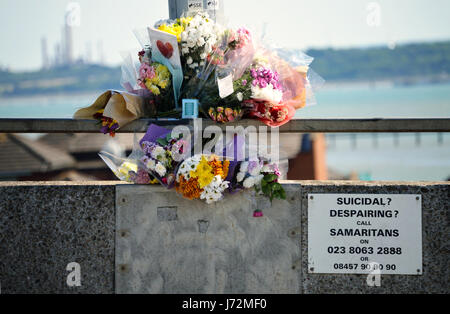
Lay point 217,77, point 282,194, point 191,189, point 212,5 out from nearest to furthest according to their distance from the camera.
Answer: point 191,189
point 282,194
point 217,77
point 212,5

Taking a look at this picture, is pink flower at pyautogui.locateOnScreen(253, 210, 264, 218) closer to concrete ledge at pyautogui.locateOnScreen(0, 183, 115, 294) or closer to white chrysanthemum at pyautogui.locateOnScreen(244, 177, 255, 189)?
white chrysanthemum at pyautogui.locateOnScreen(244, 177, 255, 189)

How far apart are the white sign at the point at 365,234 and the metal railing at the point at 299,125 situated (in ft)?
1.55

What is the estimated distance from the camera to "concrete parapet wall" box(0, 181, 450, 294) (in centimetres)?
414

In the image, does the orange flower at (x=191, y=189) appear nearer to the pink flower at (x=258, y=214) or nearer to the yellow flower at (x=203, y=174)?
the yellow flower at (x=203, y=174)

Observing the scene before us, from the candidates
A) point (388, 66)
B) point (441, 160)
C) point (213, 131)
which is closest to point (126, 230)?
point (213, 131)

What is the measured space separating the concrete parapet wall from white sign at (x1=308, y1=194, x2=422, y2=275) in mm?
50

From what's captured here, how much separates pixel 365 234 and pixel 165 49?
6.25ft

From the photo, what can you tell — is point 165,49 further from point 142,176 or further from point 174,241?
point 174,241

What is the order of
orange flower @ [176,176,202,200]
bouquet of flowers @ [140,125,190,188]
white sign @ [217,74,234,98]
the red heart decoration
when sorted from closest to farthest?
orange flower @ [176,176,202,200]
bouquet of flowers @ [140,125,190,188]
white sign @ [217,74,234,98]
the red heart decoration

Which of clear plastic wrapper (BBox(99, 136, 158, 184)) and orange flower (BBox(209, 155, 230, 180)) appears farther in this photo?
clear plastic wrapper (BBox(99, 136, 158, 184))

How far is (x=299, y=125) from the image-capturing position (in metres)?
4.32

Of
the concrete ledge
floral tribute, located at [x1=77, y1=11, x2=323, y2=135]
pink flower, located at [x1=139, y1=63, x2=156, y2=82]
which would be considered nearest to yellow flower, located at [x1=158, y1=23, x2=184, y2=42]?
floral tribute, located at [x1=77, y1=11, x2=323, y2=135]

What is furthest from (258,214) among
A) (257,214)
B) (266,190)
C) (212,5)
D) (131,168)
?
(212,5)

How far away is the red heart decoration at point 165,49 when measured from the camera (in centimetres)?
434
